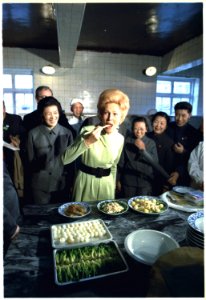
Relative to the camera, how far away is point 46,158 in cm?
243

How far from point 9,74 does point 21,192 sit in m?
4.17

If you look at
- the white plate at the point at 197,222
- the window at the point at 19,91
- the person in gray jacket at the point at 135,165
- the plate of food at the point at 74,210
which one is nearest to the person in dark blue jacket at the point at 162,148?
the person in gray jacket at the point at 135,165

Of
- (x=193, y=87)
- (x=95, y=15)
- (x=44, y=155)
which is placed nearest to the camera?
(x=44, y=155)

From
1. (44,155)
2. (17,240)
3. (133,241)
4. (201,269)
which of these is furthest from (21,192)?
(201,269)

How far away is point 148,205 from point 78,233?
598 millimetres

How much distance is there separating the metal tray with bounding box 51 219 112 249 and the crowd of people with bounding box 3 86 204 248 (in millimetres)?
297

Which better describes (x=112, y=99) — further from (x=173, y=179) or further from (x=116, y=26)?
(x=116, y=26)

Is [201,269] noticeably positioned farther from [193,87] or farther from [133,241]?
[193,87]

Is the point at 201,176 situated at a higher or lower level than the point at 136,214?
higher

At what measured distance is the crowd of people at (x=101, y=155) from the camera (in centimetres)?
202

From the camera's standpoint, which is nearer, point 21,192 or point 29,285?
point 29,285

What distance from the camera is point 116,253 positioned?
1101 mm

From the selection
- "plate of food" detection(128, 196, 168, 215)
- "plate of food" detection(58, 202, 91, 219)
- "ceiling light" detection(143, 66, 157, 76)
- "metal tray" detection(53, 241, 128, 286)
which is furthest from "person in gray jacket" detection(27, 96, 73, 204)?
"ceiling light" detection(143, 66, 157, 76)

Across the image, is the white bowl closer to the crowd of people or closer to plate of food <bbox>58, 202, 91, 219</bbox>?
plate of food <bbox>58, 202, 91, 219</bbox>
